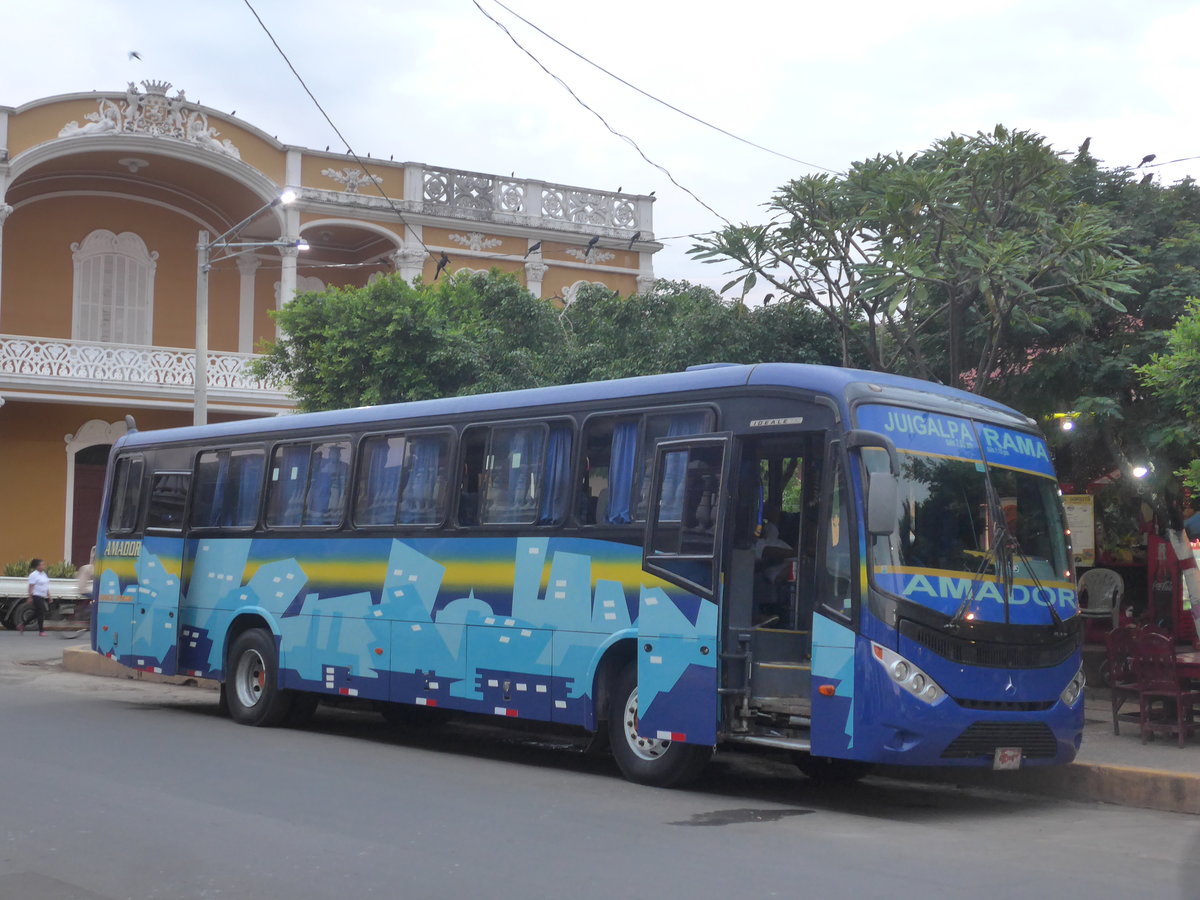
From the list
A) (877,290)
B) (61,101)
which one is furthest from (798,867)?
(61,101)

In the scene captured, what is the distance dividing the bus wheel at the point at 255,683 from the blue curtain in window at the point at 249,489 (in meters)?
1.14

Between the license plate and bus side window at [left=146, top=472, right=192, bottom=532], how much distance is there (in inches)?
367

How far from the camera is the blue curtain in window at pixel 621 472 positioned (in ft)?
34.8

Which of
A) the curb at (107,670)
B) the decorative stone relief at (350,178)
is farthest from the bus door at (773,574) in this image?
the decorative stone relief at (350,178)

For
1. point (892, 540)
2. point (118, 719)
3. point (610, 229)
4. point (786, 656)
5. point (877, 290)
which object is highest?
point (610, 229)

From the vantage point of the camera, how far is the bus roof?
9.55m

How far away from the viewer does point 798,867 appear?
7.21 metres

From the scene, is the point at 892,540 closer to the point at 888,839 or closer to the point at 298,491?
the point at 888,839

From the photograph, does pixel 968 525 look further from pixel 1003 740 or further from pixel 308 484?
pixel 308 484

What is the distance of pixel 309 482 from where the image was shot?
13680mm

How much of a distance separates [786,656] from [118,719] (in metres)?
7.55

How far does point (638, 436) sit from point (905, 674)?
2872 millimetres

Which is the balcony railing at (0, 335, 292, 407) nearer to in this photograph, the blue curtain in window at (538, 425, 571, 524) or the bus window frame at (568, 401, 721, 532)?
the blue curtain in window at (538, 425, 571, 524)

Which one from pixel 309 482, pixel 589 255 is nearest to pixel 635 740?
pixel 309 482
